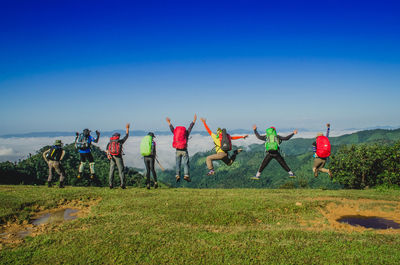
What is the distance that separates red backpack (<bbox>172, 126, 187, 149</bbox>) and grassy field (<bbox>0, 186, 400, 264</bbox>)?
2.98 meters

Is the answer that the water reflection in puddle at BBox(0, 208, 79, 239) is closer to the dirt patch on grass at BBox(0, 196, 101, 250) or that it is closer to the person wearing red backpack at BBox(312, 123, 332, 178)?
the dirt patch on grass at BBox(0, 196, 101, 250)

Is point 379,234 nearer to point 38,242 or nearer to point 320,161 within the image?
point 320,161

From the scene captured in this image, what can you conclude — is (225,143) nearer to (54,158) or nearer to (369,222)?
(369,222)

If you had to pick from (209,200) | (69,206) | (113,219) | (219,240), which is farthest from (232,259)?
(69,206)

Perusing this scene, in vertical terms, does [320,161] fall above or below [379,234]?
above

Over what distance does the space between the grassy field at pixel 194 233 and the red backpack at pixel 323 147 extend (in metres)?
2.78

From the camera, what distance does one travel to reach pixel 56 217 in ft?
38.9

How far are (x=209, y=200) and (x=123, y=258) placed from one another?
7210 mm

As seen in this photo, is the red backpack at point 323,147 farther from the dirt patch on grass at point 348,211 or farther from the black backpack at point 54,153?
the black backpack at point 54,153

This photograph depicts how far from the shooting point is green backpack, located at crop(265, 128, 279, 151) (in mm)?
15309

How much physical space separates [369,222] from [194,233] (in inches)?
335

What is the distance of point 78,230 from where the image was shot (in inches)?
387

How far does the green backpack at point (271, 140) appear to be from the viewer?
1531 cm

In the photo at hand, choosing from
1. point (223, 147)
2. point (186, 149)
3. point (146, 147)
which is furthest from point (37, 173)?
point (223, 147)
